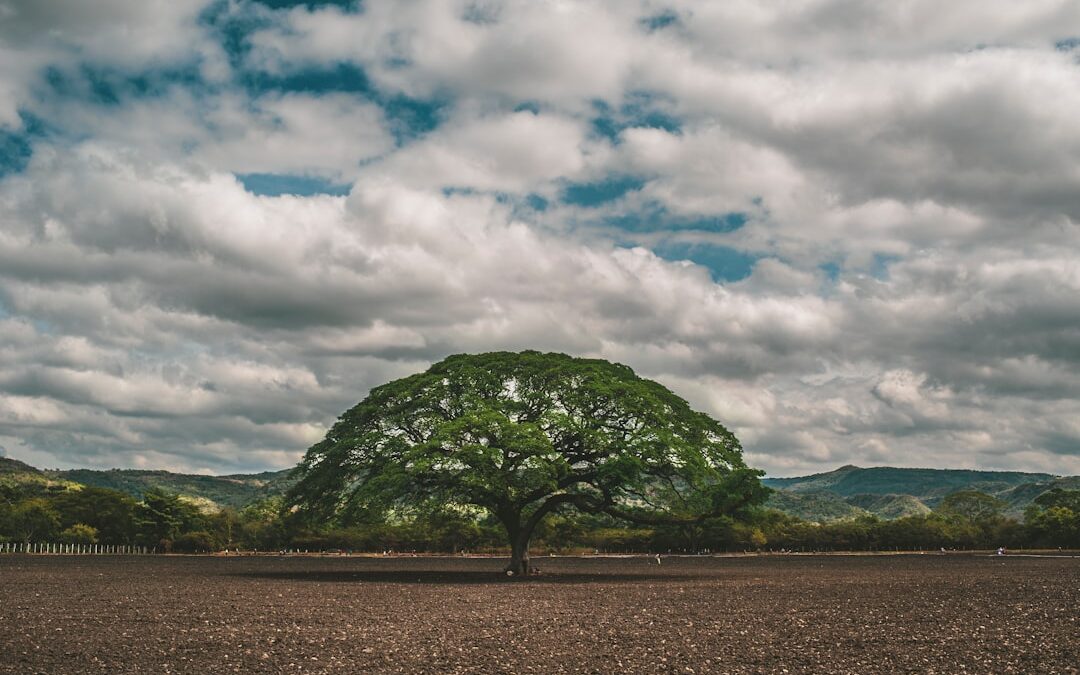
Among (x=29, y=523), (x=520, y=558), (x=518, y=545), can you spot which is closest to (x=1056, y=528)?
(x=520, y=558)

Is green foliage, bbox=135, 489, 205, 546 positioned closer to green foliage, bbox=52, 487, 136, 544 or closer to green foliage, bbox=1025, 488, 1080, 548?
green foliage, bbox=52, 487, 136, 544

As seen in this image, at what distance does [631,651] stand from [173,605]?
16.5 metres

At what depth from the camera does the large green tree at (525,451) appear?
4175 centimetres

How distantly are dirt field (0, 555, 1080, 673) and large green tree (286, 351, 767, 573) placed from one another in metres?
7.09

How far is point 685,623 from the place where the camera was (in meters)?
22.7

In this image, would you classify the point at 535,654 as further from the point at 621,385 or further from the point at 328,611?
the point at 621,385

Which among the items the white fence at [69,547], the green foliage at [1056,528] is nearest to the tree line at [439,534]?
the green foliage at [1056,528]

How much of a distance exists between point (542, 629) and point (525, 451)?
19.7 meters

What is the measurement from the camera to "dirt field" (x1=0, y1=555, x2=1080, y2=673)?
16.6 metres

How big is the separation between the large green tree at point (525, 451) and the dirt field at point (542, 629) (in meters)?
7.09

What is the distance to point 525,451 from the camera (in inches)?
1629

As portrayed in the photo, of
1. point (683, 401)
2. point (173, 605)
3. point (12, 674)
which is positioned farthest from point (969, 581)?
point (12, 674)

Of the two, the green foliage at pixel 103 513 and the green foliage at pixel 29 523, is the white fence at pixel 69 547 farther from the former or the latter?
the green foliage at pixel 103 513

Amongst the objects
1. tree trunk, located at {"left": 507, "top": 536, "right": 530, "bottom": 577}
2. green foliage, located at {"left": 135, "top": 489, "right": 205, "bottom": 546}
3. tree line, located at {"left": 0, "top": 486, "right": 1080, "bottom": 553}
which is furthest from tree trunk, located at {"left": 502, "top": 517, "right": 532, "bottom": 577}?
green foliage, located at {"left": 135, "top": 489, "right": 205, "bottom": 546}
